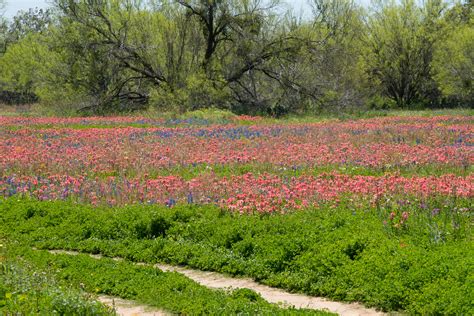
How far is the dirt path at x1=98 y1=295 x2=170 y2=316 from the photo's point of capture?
780cm

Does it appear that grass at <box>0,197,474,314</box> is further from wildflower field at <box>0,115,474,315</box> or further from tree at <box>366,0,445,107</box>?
tree at <box>366,0,445,107</box>

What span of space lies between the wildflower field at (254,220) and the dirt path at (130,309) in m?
0.14

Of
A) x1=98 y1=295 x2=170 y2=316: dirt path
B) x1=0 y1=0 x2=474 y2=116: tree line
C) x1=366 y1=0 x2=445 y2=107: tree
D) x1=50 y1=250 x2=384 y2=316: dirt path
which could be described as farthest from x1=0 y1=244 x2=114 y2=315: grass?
x1=366 y1=0 x2=445 y2=107: tree

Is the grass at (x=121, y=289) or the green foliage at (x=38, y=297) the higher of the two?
the green foliage at (x=38, y=297)

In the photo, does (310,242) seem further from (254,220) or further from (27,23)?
(27,23)

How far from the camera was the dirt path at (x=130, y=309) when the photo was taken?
307 inches

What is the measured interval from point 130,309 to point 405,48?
163 ft

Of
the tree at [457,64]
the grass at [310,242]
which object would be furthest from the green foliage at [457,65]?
the grass at [310,242]

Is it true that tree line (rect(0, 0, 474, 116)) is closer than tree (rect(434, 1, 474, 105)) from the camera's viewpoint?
Yes

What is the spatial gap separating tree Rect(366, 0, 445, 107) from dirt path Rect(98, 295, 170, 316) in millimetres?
48863

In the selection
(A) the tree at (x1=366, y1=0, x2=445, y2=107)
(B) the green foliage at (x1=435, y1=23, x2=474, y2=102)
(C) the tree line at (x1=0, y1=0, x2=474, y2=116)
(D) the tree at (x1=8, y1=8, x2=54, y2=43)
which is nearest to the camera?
(C) the tree line at (x1=0, y1=0, x2=474, y2=116)

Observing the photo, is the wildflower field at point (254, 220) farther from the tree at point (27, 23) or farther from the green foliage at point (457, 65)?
the tree at point (27, 23)

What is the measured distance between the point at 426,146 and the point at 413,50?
3720cm

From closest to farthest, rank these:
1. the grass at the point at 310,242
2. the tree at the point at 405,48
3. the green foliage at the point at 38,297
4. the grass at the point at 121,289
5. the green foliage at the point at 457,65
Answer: the green foliage at the point at 38,297 → the grass at the point at 121,289 → the grass at the point at 310,242 → the green foliage at the point at 457,65 → the tree at the point at 405,48
